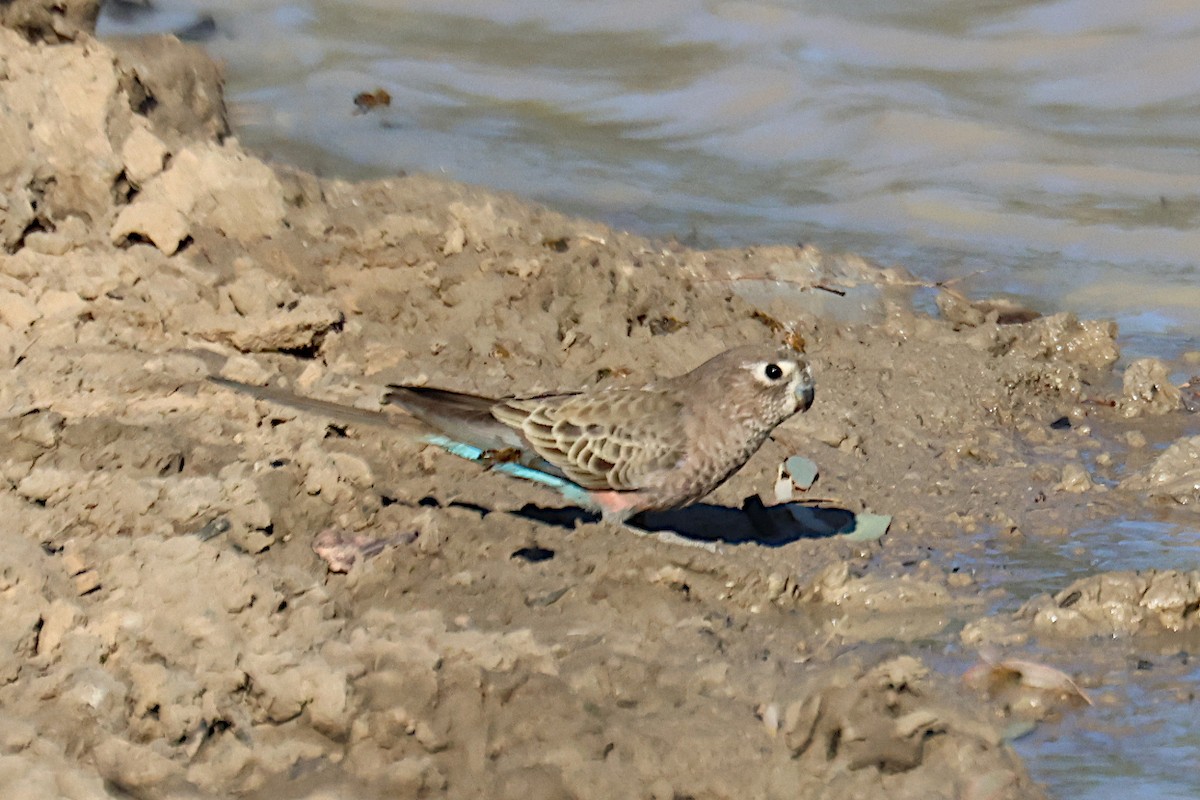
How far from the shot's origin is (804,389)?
5.85 m

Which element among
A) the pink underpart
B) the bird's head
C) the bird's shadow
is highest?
the bird's head

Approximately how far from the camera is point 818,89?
12.5m

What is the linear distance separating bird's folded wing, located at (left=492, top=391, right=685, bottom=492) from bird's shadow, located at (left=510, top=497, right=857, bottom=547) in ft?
0.68

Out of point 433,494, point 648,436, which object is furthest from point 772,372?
point 433,494

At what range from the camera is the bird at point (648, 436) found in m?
5.77

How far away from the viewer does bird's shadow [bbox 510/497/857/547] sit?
600 cm

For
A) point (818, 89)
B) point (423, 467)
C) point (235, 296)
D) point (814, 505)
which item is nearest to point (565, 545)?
point (423, 467)

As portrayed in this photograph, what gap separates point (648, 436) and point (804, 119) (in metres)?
6.85

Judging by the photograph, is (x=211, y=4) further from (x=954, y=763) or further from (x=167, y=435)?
(x=954, y=763)

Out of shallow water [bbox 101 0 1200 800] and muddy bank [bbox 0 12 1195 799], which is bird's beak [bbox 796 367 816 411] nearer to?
muddy bank [bbox 0 12 1195 799]

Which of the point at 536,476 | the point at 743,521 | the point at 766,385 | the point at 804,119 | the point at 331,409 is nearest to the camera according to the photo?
the point at 331,409

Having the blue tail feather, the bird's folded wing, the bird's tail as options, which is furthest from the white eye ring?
the bird's tail

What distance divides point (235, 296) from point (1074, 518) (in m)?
3.45

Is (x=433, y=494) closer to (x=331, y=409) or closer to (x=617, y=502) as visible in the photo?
(x=331, y=409)
